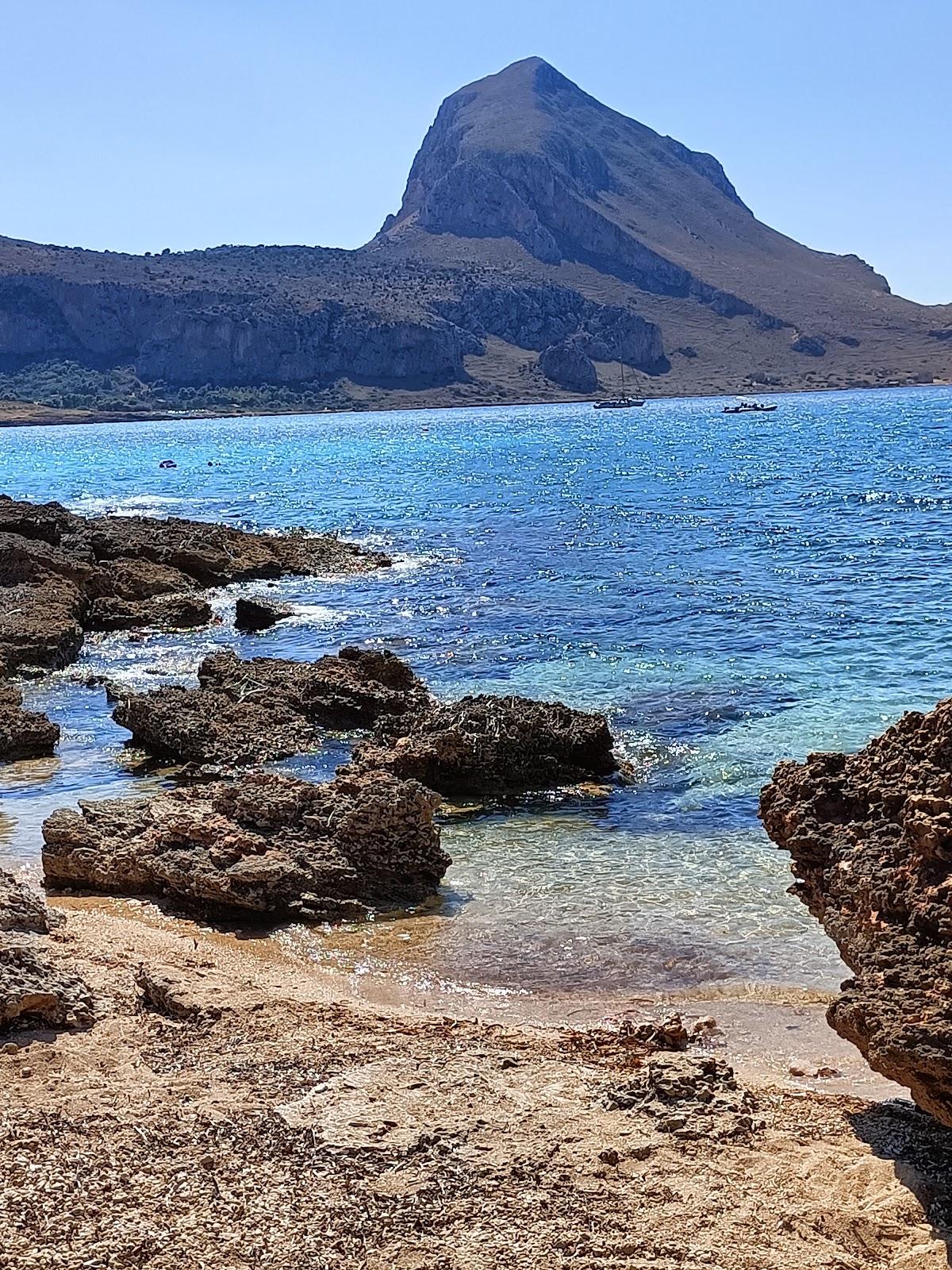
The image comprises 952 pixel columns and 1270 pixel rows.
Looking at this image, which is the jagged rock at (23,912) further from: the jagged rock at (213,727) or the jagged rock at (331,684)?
the jagged rock at (331,684)

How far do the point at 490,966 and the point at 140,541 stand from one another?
22.0m

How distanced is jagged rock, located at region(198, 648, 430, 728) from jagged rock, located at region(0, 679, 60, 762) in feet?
6.61

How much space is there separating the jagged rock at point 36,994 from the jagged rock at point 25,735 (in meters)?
7.97

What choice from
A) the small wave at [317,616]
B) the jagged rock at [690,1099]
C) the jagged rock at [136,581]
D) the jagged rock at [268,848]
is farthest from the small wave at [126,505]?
the jagged rock at [690,1099]

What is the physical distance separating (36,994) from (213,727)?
7569mm

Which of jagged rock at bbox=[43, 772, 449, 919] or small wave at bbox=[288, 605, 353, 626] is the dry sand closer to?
jagged rock at bbox=[43, 772, 449, 919]

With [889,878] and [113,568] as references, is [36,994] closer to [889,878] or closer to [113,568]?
[889,878]

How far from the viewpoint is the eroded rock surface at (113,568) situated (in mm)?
20359

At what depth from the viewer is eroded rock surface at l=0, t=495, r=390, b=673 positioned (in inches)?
802

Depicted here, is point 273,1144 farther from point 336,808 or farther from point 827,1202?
point 336,808

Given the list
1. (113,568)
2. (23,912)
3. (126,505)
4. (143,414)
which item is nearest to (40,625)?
Answer: (113,568)

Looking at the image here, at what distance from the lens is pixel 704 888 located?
1014 cm

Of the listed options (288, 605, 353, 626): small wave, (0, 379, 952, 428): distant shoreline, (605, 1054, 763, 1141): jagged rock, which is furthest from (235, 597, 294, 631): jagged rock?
(0, 379, 952, 428): distant shoreline

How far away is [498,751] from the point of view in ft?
42.1
